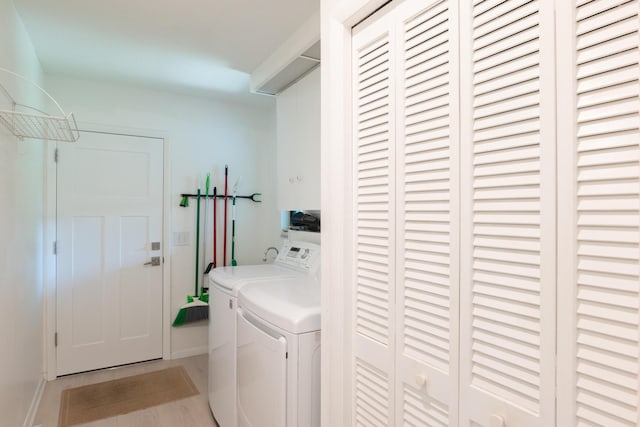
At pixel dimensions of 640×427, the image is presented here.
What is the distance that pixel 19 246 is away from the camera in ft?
6.50

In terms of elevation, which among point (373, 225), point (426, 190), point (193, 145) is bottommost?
point (373, 225)

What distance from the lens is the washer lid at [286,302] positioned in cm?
150

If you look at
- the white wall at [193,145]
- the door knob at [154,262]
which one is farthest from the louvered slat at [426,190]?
the door knob at [154,262]

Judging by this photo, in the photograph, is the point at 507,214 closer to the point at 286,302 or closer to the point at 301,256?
the point at 286,302

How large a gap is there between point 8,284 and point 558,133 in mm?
2282

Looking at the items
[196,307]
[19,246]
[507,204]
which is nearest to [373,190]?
[507,204]

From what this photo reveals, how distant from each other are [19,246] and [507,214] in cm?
241

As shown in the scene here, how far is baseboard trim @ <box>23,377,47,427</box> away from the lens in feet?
7.18

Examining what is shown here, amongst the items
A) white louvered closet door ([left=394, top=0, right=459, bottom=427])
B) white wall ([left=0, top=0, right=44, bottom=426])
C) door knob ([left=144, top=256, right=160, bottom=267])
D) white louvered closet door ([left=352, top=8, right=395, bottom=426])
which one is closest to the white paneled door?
door knob ([left=144, top=256, right=160, bottom=267])

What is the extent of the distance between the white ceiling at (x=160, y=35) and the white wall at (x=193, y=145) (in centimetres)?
21

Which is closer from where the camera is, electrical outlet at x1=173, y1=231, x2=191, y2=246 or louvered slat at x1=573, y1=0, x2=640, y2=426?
louvered slat at x1=573, y1=0, x2=640, y2=426

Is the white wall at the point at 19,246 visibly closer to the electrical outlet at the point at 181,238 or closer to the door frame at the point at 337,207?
the electrical outlet at the point at 181,238

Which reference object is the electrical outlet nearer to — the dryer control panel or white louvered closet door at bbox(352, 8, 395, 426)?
the dryer control panel

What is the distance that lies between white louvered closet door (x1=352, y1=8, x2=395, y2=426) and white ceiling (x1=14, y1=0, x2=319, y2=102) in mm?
966
